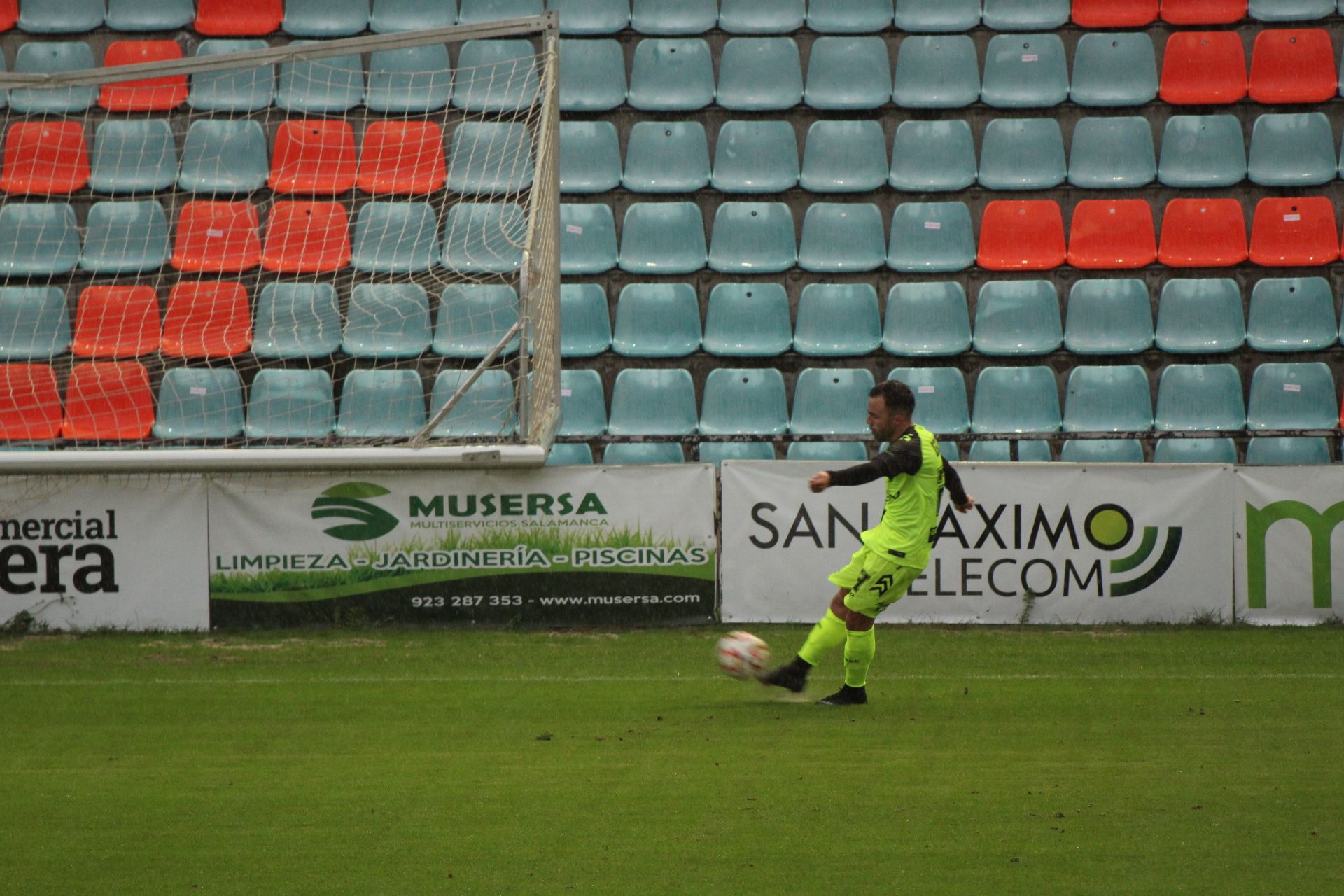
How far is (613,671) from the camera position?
7.72 metres

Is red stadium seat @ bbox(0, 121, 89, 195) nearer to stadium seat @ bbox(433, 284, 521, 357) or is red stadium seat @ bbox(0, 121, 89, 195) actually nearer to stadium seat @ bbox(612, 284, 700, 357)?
stadium seat @ bbox(433, 284, 521, 357)

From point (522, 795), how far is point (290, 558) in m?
4.84

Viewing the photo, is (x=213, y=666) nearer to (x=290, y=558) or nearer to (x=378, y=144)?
(x=290, y=558)

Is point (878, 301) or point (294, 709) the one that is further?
point (878, 301)

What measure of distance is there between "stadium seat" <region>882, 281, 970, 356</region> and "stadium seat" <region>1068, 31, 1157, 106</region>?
8.24ft

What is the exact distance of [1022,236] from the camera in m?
11.4

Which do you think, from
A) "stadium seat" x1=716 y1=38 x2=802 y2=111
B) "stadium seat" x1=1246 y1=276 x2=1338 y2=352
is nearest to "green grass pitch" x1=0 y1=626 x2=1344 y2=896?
"stadium seat" x1=1246 y1=276 x2=1338 y2=352

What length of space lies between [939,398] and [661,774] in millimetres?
6064

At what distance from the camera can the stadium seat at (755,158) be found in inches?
461

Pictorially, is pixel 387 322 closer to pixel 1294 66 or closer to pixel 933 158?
pixel 933 158

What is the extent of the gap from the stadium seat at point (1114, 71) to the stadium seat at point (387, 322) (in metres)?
6.12

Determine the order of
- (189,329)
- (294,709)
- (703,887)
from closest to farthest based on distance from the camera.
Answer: (703,887), (294,709), (189,329)

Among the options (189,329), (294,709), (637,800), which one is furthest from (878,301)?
(637,800)

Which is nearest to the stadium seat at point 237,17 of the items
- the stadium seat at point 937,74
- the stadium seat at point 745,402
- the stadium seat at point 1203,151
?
the stadium seat at point 745,402
